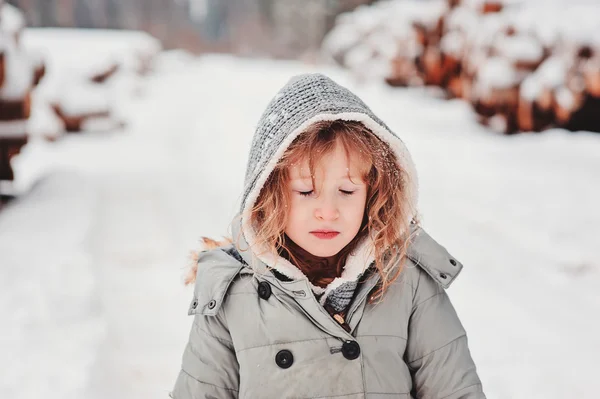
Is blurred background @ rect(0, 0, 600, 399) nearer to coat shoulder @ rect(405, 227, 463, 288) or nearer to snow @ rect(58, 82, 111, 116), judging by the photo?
snow @ rect(58, 82, 111, 116)

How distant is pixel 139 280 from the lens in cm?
307

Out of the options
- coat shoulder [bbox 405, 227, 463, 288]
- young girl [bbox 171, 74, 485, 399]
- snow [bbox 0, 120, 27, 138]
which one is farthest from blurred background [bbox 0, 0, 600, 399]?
young girl [bbox 171, 74, 485, 399]

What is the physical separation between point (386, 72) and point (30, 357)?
34.8 feet

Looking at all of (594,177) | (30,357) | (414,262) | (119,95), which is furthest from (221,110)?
→ (414,262)

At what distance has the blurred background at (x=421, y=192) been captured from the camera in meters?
2.22

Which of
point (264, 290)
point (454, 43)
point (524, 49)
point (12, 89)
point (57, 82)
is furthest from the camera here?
point (57, 82)

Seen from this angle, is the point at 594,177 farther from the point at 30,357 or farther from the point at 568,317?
the point at 30,357

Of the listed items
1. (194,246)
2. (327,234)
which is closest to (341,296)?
(327,234)

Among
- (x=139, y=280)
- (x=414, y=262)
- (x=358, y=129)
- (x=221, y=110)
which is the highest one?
(x=358, y=129)

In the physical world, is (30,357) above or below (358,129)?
below

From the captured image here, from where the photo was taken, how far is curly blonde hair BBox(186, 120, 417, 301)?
132 cm

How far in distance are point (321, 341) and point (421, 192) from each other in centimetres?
338

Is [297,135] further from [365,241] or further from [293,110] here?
[365,241]

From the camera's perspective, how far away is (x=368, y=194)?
1.48m
